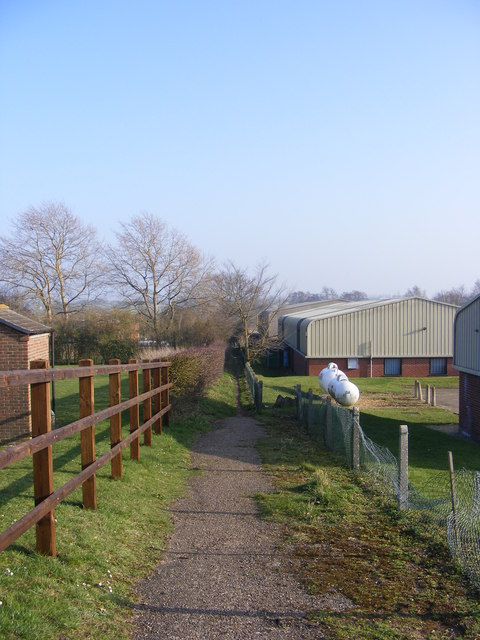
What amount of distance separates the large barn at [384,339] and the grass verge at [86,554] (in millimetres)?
32010

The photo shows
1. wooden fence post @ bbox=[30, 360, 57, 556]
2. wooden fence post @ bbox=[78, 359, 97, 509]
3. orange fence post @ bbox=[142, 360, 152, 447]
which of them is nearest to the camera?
wooden fence post @ bbox=[30, 360, 57, 556]

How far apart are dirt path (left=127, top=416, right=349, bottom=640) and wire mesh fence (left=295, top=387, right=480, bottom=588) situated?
1594mm

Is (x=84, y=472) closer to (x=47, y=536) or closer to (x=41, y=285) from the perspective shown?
(x=47, y=536)

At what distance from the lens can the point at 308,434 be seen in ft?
50.9

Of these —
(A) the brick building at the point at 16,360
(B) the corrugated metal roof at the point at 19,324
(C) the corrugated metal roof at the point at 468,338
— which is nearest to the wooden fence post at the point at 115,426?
(A) the brick building at the point at 16,360

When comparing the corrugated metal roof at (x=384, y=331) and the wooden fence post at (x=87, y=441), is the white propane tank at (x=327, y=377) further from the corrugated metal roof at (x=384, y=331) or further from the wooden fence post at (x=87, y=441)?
the wooden fence post at (x=87, y=441)

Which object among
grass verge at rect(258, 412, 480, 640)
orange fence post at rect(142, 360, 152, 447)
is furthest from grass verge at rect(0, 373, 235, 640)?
grass verge at rect(258, 412, 480, 640)

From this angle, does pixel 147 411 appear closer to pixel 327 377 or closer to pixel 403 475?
pixel 403 475

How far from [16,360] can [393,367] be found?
3330 cm

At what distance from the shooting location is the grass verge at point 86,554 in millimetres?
3609

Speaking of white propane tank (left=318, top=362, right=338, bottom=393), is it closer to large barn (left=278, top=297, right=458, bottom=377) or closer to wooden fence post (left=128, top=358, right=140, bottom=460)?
large barn (left=278, top=297, right=458, bottom=377)

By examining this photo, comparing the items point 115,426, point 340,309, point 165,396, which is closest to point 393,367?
point 340,309

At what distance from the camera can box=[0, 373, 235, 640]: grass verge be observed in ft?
11.8

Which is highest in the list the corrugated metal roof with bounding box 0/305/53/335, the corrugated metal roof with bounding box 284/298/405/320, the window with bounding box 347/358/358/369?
the corrugated metal roof with bounding box 284/298/405/320
